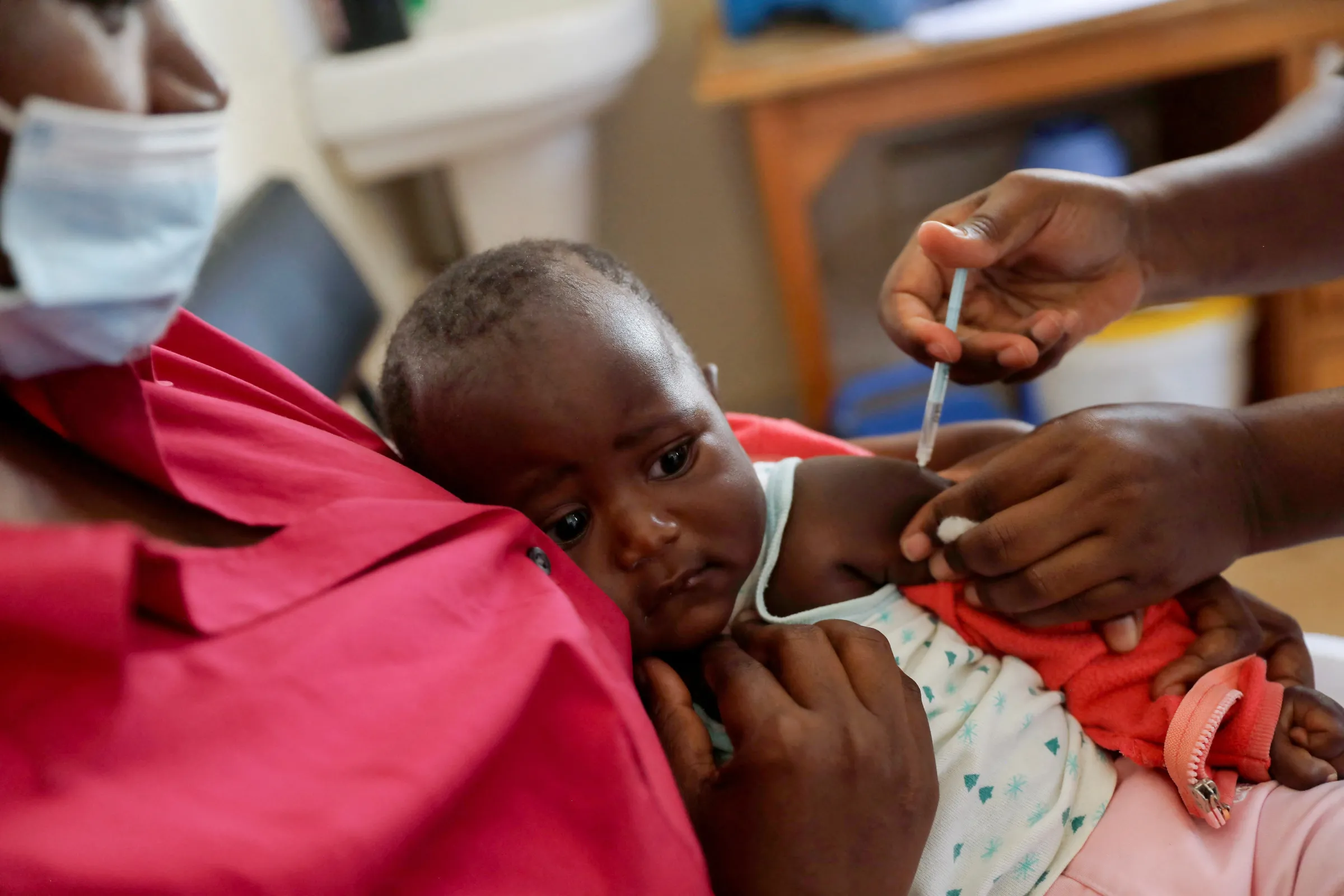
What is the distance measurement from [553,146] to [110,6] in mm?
1862

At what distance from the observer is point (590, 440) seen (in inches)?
32.6

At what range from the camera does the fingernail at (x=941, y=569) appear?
837 millimetres

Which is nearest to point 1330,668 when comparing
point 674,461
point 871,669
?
point 871,669

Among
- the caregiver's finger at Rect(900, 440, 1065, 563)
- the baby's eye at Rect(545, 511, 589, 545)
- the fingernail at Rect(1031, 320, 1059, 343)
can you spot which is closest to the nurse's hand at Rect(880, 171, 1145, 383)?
the fingernail at Rect(1031, 320, 1059, 343)

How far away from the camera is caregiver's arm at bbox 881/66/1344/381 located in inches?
35.5

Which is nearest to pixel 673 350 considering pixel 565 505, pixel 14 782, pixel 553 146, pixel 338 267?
pixel 565 505

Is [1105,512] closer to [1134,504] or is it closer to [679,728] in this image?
[1134,504]

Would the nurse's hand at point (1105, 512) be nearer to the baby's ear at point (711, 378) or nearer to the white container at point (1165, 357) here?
the baby's ear at point (711, 378)

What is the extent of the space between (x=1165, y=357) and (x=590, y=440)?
1.55 meters

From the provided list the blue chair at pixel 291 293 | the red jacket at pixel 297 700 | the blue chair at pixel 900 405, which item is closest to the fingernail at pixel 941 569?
the red jacket at pixel 297 700

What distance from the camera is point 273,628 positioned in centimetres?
51

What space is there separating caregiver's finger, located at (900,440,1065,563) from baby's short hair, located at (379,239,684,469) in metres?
0.30

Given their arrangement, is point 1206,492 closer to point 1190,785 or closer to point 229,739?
point 1190,785

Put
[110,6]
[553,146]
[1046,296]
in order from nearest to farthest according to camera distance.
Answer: [110,6], [1046,296], [553,146]
